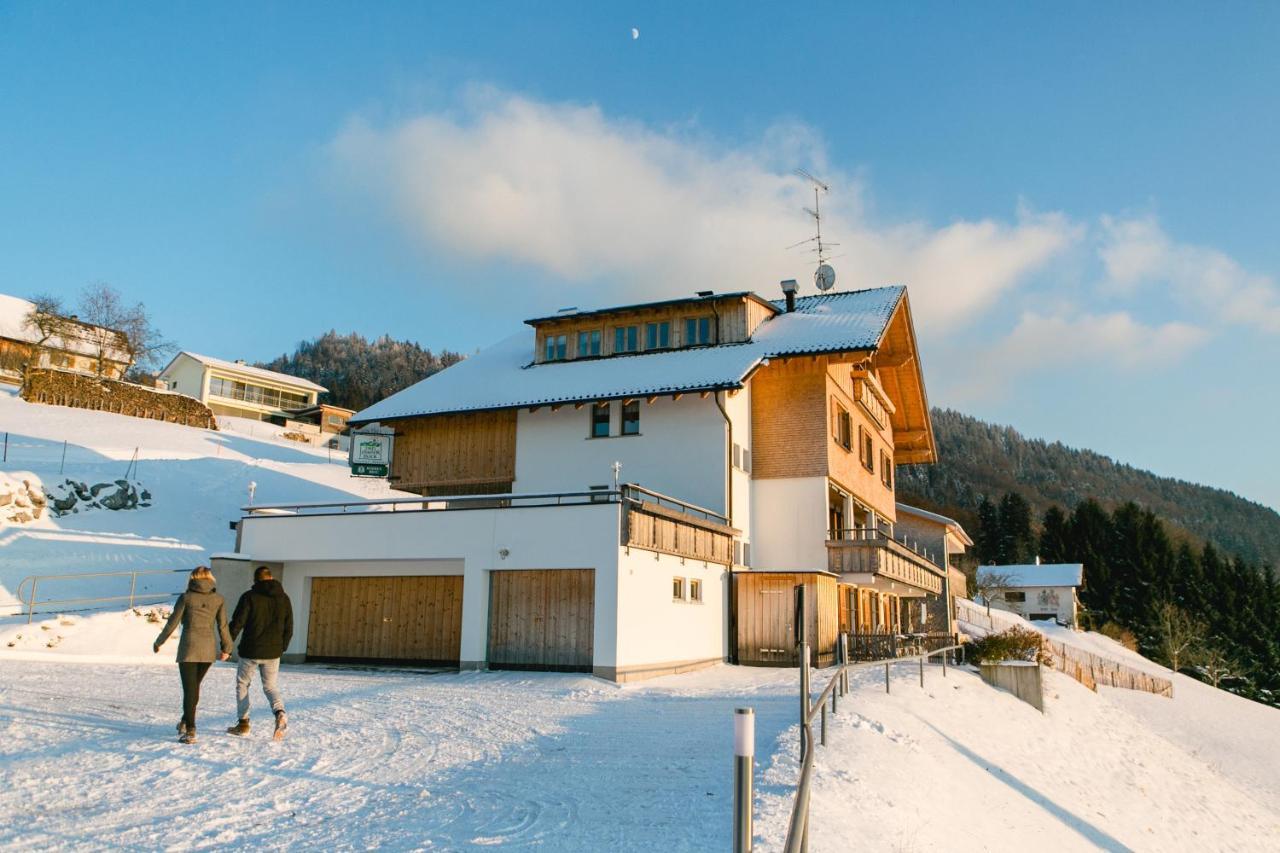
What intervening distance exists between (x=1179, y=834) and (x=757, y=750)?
11.2 meters

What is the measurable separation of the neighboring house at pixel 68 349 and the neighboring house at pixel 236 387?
10952 millimetres

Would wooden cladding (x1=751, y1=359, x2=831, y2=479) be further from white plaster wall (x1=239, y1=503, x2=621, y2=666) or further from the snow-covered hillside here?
the snow-covered hillside

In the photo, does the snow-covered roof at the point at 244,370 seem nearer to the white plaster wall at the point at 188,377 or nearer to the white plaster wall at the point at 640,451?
the white plaster wall at the point at 188,377

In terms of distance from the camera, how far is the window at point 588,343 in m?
29.1

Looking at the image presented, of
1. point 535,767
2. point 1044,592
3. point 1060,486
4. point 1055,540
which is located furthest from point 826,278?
point 1060,486

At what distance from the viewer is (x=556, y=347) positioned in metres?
29.6

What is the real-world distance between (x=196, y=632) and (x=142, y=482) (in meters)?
30.0

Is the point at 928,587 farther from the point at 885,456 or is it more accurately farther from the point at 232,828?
the point at 232,828

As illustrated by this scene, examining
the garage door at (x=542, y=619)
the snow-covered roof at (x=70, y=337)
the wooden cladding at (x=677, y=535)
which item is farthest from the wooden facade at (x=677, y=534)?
the snow-covered roof at (x=70, y=337)

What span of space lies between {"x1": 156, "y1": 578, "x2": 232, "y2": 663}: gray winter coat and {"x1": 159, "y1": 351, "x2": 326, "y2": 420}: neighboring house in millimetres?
64356

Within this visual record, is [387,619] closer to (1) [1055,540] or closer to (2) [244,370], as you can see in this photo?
(2) [244,370]

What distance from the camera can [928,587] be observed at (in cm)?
3344

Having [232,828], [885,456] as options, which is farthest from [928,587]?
[232,828]

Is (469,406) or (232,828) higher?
(469,406)
